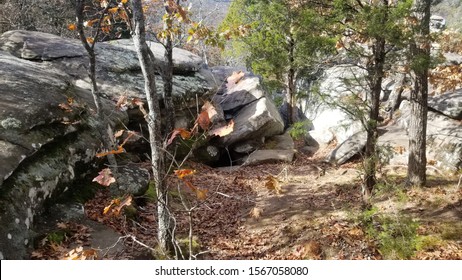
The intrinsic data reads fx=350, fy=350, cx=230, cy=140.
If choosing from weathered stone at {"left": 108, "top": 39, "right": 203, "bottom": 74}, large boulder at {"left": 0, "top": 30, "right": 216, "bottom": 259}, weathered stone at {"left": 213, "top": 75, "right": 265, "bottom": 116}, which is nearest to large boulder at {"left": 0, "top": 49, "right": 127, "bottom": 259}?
large boulder at {"left": 0, "top": 30, "right": 216, "bottom": 259}

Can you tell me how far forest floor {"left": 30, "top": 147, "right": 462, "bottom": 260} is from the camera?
617 centimetres

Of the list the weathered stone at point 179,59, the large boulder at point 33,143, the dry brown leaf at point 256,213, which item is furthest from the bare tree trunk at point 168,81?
the dry brown leaf at point 256,213

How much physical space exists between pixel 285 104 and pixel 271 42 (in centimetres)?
538

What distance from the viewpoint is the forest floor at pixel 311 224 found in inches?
243

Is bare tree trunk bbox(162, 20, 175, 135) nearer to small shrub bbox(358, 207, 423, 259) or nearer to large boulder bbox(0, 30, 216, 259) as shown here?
large boulder bbox(0, 30, 216, 259)

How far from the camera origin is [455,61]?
1795 centimetres

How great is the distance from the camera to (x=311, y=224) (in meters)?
7.54

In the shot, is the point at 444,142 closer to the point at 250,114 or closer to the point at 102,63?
the point at 250,114

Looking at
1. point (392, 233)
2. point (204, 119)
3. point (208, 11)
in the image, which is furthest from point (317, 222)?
point (208, 11)

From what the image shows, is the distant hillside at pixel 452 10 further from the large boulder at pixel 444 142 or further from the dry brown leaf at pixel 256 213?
the dry brown leaf at pixel 256 213

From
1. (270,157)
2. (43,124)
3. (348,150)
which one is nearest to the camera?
(43,124)

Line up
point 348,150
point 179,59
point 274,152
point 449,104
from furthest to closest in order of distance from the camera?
point 274,152, point 179,59, point 348,150, point 449,104
